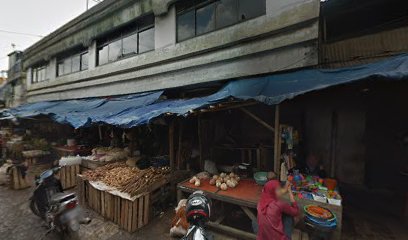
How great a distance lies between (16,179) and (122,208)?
6033 millimetres

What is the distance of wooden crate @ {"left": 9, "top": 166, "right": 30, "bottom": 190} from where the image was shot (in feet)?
25.4

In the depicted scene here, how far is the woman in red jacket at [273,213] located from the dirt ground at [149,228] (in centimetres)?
161

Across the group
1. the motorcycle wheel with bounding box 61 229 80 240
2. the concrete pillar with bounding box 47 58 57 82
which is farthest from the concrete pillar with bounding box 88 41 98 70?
the motorcycle wheel with bounding box 61 229 80 240

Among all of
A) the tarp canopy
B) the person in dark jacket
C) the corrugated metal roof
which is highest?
the corrugated metal roof

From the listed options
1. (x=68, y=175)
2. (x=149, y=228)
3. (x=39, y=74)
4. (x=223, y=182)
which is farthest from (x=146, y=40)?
(x=39, y=74)

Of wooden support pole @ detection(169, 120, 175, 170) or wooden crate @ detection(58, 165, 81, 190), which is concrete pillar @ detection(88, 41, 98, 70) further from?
wooden support pole @ detection(169, 120, 175, 170)

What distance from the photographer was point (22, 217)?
5.73 metres

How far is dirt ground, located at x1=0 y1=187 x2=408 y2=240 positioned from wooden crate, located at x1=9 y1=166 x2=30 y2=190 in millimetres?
2205

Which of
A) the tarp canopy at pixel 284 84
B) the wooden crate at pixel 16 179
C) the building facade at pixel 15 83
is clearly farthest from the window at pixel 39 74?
the tarp canopy at pixel 284 84

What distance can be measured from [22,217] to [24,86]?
21.8 metres

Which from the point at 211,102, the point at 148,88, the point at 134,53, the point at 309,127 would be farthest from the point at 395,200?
the point at 134,53

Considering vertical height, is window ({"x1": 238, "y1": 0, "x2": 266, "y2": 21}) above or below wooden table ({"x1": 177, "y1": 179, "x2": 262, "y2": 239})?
above

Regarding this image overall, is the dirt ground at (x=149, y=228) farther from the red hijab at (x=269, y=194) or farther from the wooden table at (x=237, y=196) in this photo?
the red hijab at (x=269, y=194)

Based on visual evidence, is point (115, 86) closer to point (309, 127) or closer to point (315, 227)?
point (309, 127)
